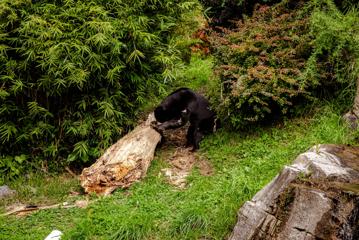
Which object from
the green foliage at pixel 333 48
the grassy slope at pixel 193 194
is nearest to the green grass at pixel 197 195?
the grassy slope at pixel 193 194

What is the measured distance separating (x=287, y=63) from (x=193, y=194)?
7.30 feet

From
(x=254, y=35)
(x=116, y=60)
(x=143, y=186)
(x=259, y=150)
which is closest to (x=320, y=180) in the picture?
(x=259, y=150)

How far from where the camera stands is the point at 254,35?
6508 mm

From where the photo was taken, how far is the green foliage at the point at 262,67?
5.88 meters

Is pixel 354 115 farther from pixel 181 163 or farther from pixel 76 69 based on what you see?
pixel 76 69

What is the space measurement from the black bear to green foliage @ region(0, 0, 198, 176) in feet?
1.46

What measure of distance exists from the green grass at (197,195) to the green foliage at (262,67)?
364 millimetres

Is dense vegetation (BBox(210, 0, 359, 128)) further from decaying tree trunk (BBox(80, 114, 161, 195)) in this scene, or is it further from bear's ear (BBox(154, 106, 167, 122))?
decaying tree trunk (BBox(80, 114, 161, 195))

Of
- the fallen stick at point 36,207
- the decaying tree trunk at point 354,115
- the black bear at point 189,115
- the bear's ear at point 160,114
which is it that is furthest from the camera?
the bear's ear at point 160,114

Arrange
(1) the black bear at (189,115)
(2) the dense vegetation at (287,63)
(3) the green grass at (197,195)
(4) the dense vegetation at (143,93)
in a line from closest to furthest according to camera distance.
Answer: (3) the green grass at (197,195) → (4) the dense vegetation at (143,93) → (2) the dense vegetation at (287,63) → (1) the black bear at (189,115)

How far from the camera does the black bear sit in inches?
258

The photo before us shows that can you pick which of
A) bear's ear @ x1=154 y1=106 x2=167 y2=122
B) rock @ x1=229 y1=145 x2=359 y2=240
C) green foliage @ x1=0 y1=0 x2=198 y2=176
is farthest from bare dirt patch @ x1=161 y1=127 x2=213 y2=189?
rock @ x1=229 y1=145 x2=359 y2=240

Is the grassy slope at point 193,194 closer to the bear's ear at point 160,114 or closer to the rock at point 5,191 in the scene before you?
the rock at point 5,191

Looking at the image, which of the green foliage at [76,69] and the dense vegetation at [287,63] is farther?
the green foliage at [76,69]
